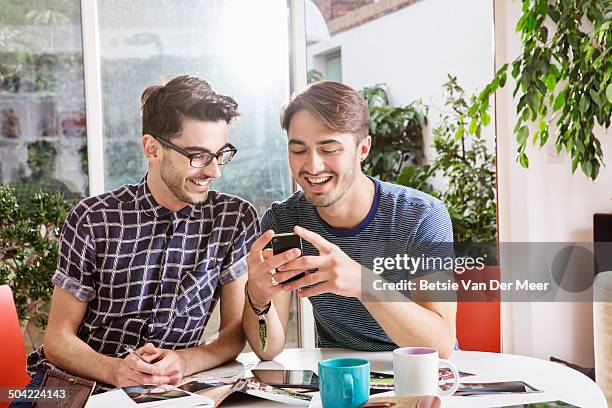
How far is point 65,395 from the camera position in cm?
142

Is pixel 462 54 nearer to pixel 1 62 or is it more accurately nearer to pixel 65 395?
pixel 1 62

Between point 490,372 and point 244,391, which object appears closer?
point 244,391

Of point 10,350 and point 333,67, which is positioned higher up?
point 333,67

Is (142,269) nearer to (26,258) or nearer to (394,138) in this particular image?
(26,258)

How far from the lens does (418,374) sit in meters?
1.33

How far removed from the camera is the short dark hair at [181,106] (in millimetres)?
1943

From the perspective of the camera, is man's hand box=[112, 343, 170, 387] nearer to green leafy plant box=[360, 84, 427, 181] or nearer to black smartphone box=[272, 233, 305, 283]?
black smartphone box=[272, 233, 305, 283]

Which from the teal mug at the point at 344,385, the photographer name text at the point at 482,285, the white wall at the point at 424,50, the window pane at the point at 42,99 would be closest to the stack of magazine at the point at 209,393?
the teal mug at the point at 344,385

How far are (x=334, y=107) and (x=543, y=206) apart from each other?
2.08m

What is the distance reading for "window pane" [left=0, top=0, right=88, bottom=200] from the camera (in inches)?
131

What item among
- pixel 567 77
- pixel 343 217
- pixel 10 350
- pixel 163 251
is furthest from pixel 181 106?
pixel 567 77

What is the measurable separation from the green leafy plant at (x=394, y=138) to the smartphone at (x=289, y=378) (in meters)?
3.60

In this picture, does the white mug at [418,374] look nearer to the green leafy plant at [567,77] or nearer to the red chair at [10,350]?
the red chair at [10,350]

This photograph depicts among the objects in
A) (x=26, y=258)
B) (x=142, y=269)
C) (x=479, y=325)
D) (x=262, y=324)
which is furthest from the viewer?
(x=26, y=258)
